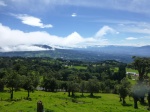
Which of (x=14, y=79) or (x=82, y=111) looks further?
(x=14, y=79)

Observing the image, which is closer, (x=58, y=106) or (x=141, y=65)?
(x=58, y=106)

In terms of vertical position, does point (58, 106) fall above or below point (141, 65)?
below

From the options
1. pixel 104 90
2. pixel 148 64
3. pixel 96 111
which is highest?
pixel 148 64

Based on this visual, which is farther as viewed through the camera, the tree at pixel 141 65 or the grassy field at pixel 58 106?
the tree at pixel 141 65

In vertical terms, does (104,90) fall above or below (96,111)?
below

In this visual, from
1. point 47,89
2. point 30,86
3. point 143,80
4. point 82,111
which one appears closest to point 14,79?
point 30,86

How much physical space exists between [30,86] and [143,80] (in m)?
52.8

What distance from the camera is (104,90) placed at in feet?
602

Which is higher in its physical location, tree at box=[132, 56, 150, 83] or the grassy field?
tree at box=[132, 56, 150, 83]

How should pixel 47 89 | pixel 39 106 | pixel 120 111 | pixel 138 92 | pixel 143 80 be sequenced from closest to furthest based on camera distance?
1. pixel 39 106
2. pixel 120 111
3. pixel 138 92
4. pixel 143 80
5. pixel 47 89

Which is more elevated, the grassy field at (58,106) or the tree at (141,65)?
the tree at (141,65)

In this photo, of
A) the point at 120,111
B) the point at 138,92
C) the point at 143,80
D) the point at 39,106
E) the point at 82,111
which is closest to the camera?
the point at 39,106

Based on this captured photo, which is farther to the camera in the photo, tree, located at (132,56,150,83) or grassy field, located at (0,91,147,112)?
tree, located at (132,56,150,83)

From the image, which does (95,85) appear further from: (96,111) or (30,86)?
(96,111)
